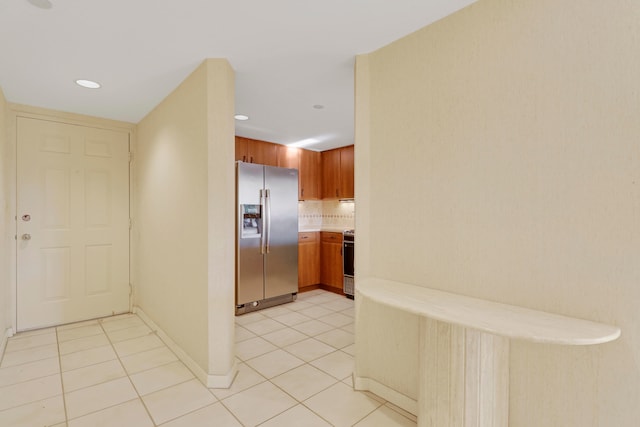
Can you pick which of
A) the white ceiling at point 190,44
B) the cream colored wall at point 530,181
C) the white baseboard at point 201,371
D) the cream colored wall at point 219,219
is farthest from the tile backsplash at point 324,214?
the cream colored wall at point 530,181

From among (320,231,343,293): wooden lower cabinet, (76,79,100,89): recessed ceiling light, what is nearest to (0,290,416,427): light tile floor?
(320,231,343,293): wooden lower cabinet

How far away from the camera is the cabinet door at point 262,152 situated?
4.48 meters

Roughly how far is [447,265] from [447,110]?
883mm

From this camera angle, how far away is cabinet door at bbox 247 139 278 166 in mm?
4477

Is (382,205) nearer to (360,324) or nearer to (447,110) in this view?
(447,110)

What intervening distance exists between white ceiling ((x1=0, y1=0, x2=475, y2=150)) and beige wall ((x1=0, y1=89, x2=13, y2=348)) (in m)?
0.34

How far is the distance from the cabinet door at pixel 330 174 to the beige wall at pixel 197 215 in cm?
273

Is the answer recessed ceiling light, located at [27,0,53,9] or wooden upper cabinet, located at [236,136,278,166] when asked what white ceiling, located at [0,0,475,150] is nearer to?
recessed ceiling light, located at [27,0,53,9]

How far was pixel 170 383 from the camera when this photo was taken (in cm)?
226

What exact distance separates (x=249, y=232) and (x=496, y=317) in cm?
304

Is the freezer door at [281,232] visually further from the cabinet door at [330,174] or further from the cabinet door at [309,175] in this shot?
the cabinet door at [330,174]

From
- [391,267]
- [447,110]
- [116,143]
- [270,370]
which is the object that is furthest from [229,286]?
[116,143]

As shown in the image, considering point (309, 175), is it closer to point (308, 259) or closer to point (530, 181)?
point (308, 259)

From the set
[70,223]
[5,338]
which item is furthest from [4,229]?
[5,338]
